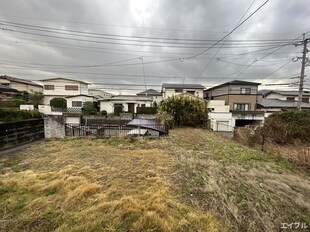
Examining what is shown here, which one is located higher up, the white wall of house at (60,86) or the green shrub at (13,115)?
the white wall of house at (60,86)

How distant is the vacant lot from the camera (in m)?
2.31

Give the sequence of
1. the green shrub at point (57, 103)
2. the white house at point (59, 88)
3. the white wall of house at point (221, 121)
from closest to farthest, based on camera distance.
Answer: the white wall of house at point (221, 121) < the green shrub at point (57, 103) < the white house at point (59, 88)

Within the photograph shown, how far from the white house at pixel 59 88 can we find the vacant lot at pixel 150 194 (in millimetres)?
26091

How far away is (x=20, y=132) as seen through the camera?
7320mm

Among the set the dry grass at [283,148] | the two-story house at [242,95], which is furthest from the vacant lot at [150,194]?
the two-story house at [242,95]

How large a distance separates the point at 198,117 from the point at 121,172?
440 inches

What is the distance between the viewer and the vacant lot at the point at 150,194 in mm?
2312

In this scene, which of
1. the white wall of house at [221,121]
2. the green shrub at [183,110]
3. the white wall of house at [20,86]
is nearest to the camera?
the green shrub at [183,110]

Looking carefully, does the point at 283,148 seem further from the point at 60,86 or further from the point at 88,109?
the point at 60,86

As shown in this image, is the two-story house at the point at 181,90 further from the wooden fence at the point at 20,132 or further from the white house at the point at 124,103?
the wooden fence at the point at 20,132

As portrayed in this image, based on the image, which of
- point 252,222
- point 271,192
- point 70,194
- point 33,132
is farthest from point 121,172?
point 33,132

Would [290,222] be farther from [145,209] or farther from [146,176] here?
[146,176]

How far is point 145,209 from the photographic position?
256 cm

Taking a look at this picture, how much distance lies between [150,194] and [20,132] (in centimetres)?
751
